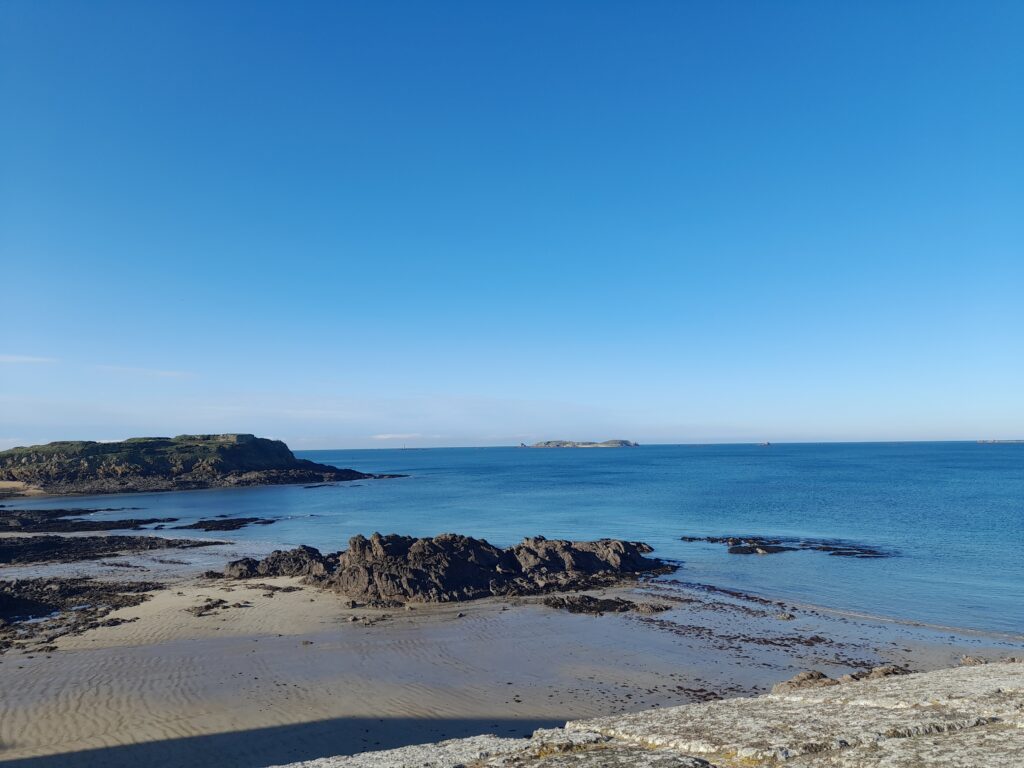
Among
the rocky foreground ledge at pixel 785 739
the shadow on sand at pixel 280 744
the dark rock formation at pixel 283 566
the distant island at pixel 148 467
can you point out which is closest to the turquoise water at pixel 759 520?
the dark rock formation at pixel 283 566

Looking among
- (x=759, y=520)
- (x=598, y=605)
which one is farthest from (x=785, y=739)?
(x=759, y=520)

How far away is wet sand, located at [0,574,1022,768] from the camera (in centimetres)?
1569

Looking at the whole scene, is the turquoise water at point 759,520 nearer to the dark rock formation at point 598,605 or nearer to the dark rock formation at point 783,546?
the dark rock formation at point 783,546

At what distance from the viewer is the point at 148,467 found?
370ft

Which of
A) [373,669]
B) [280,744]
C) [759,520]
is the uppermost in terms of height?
[280,744]

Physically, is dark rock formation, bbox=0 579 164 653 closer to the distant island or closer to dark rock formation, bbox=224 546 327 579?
dark rock formation, bbox=224 546 327 579

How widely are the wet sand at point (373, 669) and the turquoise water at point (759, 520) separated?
6.29 metres

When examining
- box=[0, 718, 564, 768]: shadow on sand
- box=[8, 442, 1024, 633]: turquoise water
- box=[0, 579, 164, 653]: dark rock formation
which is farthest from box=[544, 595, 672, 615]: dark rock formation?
box=[0, 579, 164, 653]: dark rock formation

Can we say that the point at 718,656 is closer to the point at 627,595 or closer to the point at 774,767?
the point at 627,595

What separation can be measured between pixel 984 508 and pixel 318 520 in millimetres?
70210

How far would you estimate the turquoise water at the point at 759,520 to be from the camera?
3241 centimetres

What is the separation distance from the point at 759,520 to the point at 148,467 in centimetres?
10398

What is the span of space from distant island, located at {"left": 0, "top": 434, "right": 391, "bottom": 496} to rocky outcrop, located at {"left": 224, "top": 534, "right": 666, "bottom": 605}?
8018 centimetres

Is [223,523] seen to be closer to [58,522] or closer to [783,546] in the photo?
[58,522]
